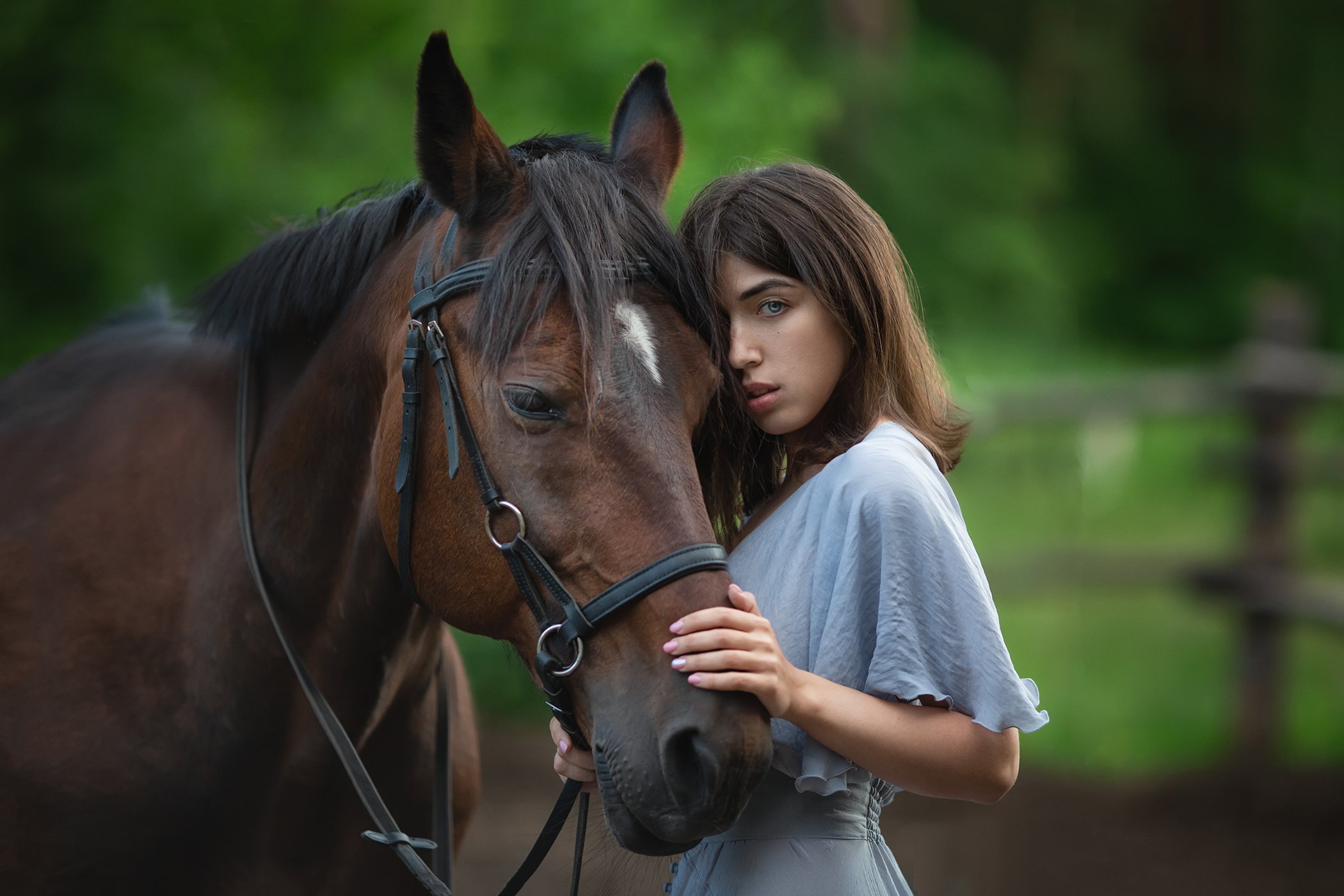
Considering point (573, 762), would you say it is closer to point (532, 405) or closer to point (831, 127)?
point (532, 405)

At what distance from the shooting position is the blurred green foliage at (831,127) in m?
4.40

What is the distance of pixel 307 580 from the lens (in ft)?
6.73

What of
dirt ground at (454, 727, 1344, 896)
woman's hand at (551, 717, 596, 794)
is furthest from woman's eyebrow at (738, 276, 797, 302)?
dirt ground at (454, 727, 1344, 896)

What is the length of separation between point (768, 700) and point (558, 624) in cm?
34

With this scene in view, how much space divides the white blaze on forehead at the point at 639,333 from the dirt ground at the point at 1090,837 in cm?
333

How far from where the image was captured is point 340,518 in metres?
2.05

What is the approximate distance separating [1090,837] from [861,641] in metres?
4.26

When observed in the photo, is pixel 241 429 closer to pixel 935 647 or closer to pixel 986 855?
pixel 935 647

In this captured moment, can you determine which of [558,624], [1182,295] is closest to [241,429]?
[558,624]

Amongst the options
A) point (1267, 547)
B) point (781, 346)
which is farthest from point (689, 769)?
point (1267, 547)

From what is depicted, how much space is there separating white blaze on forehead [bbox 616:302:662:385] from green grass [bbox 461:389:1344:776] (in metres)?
4.44

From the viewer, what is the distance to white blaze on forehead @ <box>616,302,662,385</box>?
1676mm

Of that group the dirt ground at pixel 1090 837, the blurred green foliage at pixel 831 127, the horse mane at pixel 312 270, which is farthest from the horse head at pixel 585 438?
the dirt ground at pixel 1090 837

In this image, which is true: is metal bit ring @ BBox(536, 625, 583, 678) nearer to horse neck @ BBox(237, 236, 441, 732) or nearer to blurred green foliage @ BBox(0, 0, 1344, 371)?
horse neck @ BBox(237, 236, 441, 732)
